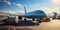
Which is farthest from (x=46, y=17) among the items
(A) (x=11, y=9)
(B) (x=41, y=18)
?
(A) (x=11, y=9)

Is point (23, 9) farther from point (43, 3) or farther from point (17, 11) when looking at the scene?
point (43, 3)

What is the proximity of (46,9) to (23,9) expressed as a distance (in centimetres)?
28

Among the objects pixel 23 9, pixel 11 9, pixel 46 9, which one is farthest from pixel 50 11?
pixel 11 9

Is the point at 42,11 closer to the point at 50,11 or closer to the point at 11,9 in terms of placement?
the point at 50,11

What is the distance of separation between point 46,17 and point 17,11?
1.20 ft

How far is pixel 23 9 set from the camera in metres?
1.69

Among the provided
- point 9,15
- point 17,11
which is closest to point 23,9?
point 17,11

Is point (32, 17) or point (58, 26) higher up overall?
point (32, 17)

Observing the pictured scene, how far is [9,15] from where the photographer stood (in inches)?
66.1

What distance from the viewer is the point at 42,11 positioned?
1.70 meters

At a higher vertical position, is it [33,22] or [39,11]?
[39,11]

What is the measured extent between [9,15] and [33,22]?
1.00 ft

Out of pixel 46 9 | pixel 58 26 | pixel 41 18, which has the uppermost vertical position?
pixel 46 9

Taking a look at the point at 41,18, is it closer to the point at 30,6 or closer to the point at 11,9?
the point at 30,6
